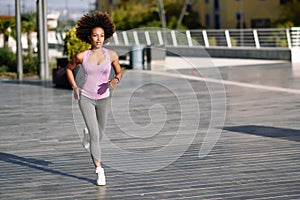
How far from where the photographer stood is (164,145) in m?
8.92

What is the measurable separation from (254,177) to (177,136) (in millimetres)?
2874

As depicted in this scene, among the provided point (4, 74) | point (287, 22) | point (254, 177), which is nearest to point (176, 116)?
point (254, 177)

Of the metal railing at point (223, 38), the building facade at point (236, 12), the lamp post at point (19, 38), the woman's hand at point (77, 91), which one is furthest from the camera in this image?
the building facade at point (236, 12)

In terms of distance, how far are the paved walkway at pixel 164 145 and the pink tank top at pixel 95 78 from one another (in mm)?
897

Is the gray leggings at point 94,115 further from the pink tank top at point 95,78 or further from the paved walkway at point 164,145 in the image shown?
the paved walkway at point 164,145

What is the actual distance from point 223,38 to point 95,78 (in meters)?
24.2

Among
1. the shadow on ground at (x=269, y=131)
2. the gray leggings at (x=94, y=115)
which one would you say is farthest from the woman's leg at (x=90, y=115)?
the shadow on ground at (x=269, y=131)

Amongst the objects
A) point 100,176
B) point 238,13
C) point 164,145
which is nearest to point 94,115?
point 100,176

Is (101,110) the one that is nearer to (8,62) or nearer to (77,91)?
(77,91)

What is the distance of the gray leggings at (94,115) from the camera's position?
640 cm

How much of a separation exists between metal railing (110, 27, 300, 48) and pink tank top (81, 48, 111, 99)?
19.4 metres

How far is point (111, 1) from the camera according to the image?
6694 cm

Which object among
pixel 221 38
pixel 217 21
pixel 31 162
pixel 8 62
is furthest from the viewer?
pixel 217 21

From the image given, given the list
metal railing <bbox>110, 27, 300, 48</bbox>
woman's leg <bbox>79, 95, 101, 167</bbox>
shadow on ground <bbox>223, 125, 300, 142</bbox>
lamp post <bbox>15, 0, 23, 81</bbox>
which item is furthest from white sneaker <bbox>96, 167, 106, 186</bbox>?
metal railing <bbox>110, 27, 300, 48</bbox>
